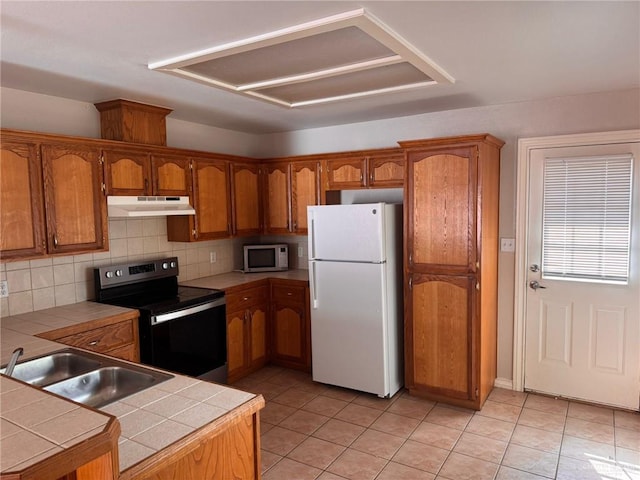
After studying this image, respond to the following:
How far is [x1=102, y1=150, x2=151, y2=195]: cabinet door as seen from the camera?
10.4 ft

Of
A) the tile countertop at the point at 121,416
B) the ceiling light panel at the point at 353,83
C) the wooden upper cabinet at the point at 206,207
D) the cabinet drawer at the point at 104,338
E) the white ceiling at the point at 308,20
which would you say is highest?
the ceiling light panel at the point at 353,83

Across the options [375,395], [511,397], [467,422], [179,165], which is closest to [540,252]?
[511,397]

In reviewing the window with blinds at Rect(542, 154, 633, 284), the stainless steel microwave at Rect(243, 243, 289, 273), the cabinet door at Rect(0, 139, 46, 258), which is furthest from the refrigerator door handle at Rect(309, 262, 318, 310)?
the cabinet door at Rect(0, 139, 46, 258)

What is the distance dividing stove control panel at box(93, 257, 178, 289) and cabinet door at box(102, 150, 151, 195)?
597 millimetres

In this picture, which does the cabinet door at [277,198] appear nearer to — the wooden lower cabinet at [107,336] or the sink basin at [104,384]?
the wooden lower cabinet at [107,336]

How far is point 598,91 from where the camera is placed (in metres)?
3.24

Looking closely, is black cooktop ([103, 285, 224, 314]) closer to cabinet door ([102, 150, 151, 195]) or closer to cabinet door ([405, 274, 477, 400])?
cabinet door ([102, 150, 151, 195])

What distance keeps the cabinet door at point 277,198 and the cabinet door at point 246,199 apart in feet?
0.29

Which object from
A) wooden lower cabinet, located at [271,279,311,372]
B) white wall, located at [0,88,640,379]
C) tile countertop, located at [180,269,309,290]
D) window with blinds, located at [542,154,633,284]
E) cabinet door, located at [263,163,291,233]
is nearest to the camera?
white wall, located at [0,88,640,379]

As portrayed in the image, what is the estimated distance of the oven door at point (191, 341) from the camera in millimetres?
3148

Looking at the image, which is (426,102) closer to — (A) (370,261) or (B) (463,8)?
(A) (370,261)

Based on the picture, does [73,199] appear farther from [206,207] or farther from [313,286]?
[313,286]

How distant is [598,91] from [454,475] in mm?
2783

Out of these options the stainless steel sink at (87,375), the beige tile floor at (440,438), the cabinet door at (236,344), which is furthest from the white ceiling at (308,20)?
the beige tile floor at (440,438)
